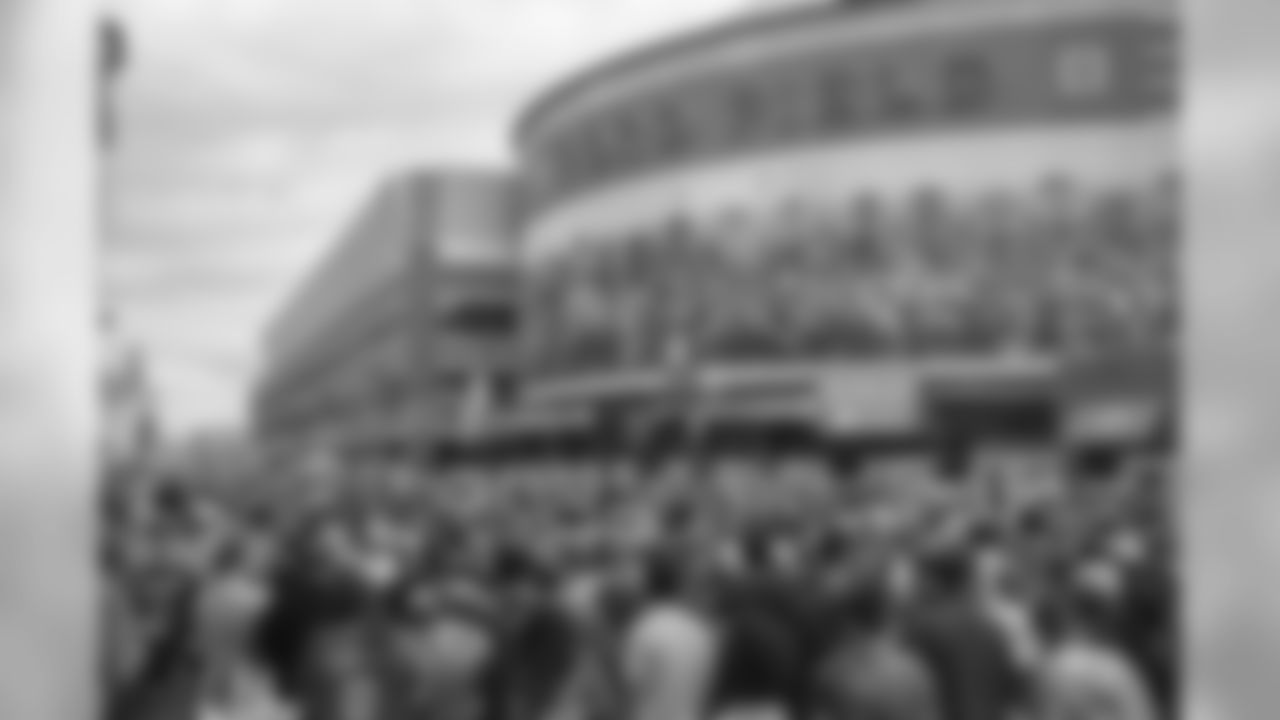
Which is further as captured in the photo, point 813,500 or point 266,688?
point 813,500

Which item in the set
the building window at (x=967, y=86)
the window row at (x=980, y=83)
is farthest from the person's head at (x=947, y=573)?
the building window at (x=967, y=86)

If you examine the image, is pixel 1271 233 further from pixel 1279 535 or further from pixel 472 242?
pixel 472 242

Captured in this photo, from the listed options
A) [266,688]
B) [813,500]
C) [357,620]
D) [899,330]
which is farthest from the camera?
[899,330]

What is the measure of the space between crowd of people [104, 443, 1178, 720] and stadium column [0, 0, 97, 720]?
2.43 m

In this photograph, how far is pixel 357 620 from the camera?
7.28 meters

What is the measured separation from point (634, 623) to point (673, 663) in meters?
0.43

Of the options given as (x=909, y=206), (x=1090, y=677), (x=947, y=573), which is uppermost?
(x=909, y=206)

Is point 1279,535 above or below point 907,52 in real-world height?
below

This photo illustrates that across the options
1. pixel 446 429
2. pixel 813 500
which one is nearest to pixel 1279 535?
pixel 813 500

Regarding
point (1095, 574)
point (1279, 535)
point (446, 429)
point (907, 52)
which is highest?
point (907, 52)

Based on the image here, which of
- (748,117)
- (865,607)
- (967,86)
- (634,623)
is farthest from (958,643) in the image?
(748,117)

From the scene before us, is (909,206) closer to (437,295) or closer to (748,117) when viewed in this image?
(748,117)

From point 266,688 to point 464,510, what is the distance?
8045 mm

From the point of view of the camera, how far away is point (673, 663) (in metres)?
6.54
